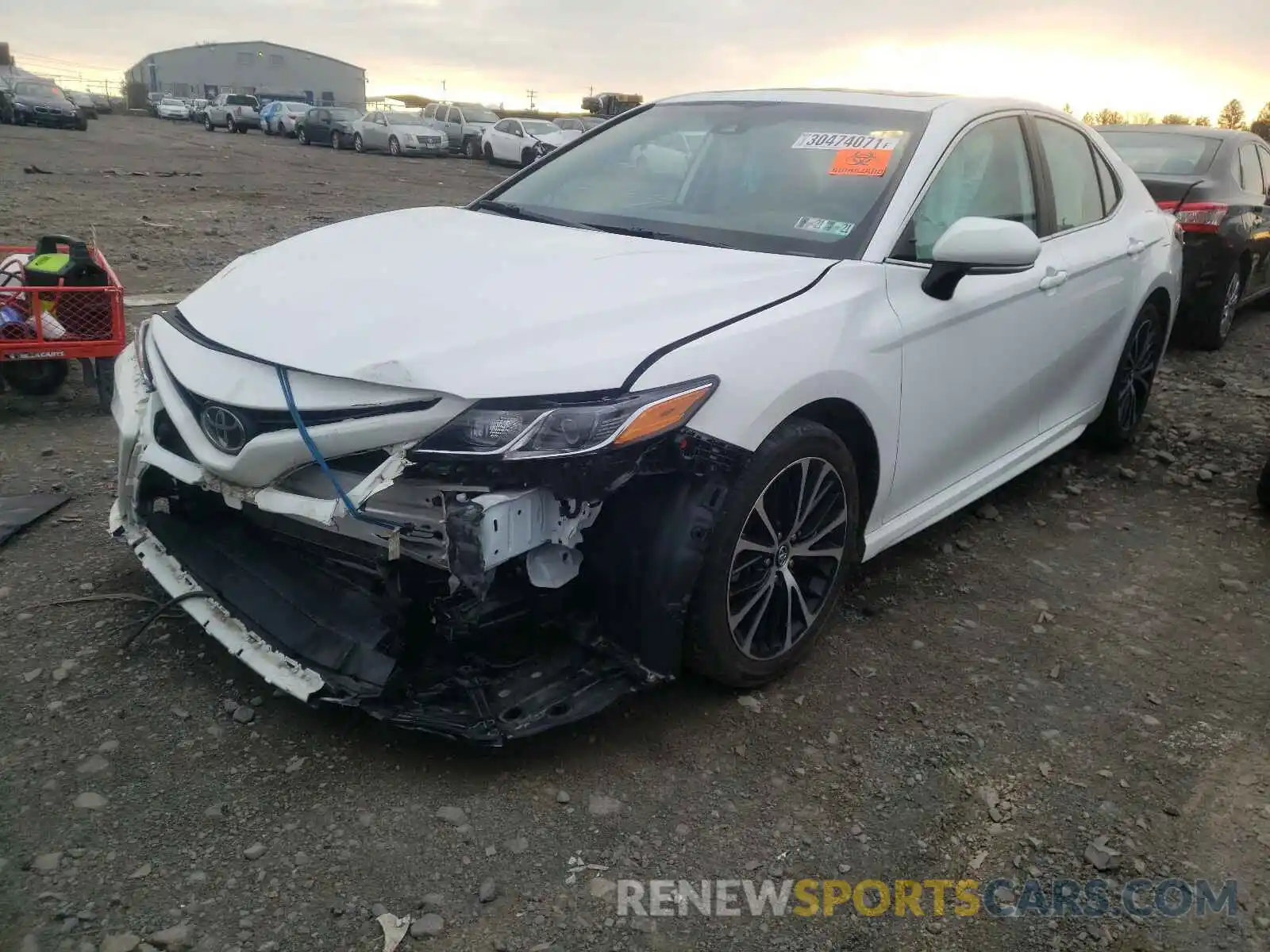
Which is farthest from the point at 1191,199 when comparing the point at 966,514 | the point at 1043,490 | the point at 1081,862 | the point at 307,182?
the point at 307,182

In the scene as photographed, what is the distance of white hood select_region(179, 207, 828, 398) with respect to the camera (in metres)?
2.29

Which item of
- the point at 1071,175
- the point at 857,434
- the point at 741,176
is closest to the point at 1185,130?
the point at 1071,175

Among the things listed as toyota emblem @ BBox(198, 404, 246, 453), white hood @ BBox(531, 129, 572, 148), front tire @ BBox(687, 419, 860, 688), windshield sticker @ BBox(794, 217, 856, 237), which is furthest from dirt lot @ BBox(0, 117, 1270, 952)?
white hood @ BBox(531, 129, 572, 148)

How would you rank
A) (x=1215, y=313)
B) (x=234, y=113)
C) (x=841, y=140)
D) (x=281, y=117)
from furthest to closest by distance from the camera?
(x=234, y=113) < (x=281, y=117) < (x=1215, y=313) < (x=841, y=140)

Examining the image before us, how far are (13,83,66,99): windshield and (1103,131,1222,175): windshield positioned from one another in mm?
35605

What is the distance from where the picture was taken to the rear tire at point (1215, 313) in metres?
7.27

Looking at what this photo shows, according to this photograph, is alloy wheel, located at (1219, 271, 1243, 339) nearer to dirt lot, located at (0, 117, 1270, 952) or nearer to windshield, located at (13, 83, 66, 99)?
dirt lot, located at (0, 117, 1270, 952)

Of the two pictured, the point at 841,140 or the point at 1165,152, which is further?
the point at 1165,152

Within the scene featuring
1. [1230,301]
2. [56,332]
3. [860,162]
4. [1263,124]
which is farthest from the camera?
[1263,124]

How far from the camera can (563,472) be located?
2.26 m

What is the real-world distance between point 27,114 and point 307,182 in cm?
2079

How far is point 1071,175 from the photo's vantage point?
415 centimetres

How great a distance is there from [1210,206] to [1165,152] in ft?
2.20

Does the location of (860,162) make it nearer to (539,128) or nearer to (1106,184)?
(1106,184)
